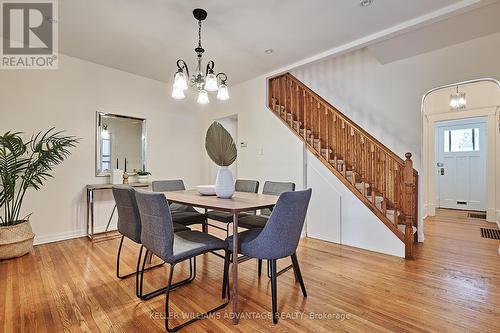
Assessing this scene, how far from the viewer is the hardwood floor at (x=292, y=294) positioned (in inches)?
66.0

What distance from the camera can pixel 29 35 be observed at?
306 centimetres

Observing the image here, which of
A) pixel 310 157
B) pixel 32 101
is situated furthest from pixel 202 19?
pixel 32 101

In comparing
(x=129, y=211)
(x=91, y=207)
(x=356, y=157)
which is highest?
(x=356, y=157)

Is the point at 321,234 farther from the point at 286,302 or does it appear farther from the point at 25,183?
the point at 25,183

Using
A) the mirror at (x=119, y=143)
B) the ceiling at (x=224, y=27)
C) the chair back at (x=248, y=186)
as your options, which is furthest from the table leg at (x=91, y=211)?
the chair back at (x=248, y=186)

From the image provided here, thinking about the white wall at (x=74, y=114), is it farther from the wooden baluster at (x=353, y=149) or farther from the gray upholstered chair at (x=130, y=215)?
the wooden baluster at (x=353, y=149)

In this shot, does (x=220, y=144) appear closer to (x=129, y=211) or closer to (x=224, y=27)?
(x=129, y=211)

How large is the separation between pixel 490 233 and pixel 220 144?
14.9 ft

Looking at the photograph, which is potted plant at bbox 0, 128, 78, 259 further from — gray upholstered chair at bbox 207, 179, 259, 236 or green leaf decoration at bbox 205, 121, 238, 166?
green leaf decoration at bbox 205, 121, 238, 166

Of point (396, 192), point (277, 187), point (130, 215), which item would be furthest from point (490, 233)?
point (130, 215)

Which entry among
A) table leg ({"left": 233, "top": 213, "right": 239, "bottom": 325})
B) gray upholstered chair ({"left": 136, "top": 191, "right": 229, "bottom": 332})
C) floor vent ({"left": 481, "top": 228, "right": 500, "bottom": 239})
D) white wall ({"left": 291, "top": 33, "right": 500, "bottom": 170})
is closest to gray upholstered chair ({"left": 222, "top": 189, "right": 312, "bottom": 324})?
table leg ({"left": 233, "top": 213, "right": 239, "bottom": 325})

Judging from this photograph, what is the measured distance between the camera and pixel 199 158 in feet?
17.4

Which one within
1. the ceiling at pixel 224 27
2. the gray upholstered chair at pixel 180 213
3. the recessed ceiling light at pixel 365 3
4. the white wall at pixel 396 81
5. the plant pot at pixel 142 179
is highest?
the ceiling at pixel 224 27

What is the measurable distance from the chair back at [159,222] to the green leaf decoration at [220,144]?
69cm
